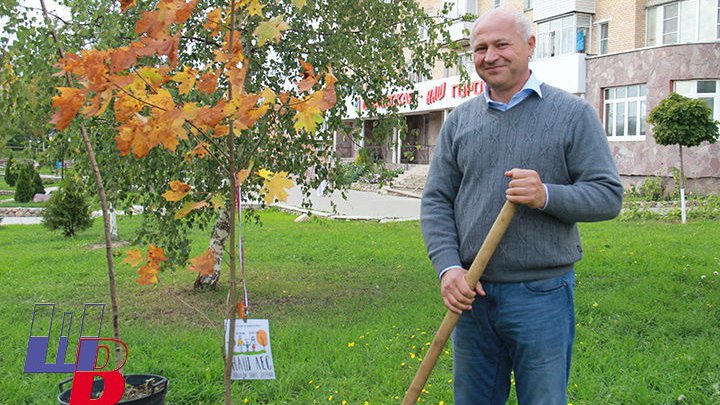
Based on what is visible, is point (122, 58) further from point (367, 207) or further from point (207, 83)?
point (367, 207)

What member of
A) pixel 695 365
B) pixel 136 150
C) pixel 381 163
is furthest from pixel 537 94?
pixel 381 163

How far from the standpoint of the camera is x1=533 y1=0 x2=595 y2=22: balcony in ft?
79.6

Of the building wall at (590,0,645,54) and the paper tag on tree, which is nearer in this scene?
the paper tag on tree

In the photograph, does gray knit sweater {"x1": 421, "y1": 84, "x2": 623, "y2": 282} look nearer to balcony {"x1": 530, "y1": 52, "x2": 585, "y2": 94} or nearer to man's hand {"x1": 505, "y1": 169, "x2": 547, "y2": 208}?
man's hand {"x1": 505, "y1": 169, "x2": 547, "y2": 208}

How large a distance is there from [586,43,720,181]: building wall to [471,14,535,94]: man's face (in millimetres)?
19291

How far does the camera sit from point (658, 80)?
20.9 m

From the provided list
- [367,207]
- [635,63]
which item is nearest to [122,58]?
[367,207]

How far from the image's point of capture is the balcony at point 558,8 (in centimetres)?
2427

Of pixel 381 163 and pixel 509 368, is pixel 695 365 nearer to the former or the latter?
pixel 509 368

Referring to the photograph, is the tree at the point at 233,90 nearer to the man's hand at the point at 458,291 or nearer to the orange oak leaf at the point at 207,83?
the orange oak leaf at the point at 207,83

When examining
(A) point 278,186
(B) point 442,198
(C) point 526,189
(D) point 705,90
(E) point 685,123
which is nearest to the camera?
(C) point 526,189

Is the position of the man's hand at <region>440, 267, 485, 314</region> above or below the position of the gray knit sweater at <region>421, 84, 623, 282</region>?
below

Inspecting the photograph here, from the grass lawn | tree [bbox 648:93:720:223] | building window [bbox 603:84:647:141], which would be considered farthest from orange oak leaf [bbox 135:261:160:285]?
building window [bbox 603:84:647:141]

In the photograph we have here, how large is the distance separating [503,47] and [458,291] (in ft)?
2.84
